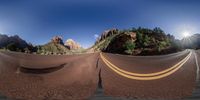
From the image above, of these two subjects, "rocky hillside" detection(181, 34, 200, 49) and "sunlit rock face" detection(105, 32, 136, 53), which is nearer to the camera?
"rocky hillside" detection(181, 34, 200, 49)

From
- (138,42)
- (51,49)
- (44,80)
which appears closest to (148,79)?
(44,80)

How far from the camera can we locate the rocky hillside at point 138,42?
218ft

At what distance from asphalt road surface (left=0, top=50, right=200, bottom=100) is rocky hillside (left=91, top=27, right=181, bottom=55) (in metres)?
56.3

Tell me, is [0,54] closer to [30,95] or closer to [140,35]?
[30,95]

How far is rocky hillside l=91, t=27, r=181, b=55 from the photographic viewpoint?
66.4 meters

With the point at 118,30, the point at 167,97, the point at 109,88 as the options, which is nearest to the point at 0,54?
the point at 109,88

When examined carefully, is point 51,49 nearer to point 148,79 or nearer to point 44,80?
point 44,80

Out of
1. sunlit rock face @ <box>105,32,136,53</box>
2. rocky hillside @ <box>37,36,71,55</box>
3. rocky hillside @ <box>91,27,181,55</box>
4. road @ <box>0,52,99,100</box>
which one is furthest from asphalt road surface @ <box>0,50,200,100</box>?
sunlit rock face @ <box>105,32,136,53</box>

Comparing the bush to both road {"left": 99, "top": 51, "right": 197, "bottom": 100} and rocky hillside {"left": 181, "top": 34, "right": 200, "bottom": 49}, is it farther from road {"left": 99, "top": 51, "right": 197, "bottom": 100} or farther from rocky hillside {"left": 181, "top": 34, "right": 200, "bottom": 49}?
road {"left": 99, "top": 51, "right": 197, "bottom": 100}

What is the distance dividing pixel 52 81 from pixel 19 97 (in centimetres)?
57

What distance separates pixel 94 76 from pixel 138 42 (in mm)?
71990

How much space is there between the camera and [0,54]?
488 cm

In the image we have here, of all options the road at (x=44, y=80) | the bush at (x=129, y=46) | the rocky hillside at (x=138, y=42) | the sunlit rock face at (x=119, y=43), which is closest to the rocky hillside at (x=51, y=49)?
the rocky hillside at (x=138, y=42)

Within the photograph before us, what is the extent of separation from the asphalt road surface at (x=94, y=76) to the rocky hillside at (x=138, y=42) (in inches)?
2218
